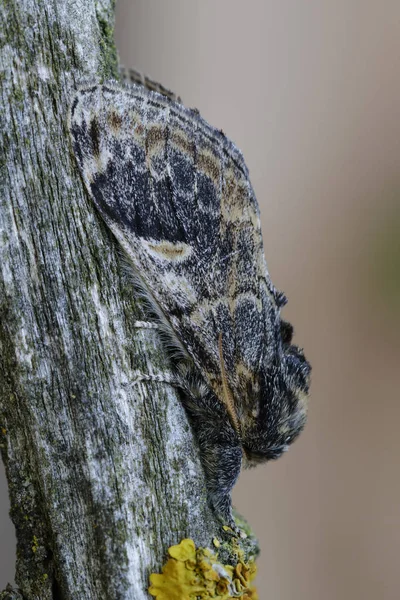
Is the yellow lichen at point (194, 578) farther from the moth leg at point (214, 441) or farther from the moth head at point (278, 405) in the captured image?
the moth head at point (278, 405)

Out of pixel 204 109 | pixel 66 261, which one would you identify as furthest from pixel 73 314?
pixel 204 109

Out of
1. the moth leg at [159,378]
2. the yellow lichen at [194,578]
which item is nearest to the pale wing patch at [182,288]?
the moth leg at [159,378]

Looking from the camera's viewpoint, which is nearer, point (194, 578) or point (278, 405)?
point (194, 578)

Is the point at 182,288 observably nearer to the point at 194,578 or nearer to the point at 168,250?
the point at 168,250

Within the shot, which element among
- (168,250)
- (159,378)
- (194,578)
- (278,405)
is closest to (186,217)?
(168,250)

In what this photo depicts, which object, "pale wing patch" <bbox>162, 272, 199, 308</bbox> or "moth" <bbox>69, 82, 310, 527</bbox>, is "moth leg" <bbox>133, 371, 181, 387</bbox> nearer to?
"moth" <bbox>69, 82, 310, 527</bbox>

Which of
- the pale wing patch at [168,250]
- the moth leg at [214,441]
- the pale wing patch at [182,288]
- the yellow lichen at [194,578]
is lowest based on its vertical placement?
the yellow lichen at [194,578]
